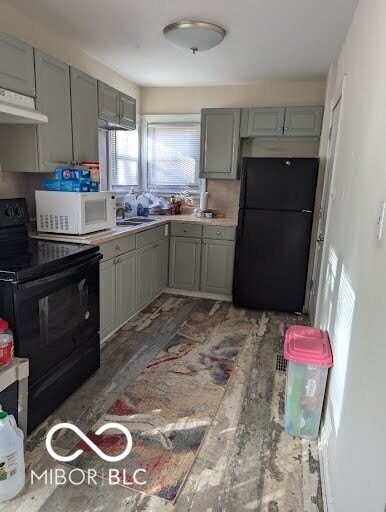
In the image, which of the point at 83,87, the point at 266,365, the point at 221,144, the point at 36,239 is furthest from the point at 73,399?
the point at 221,144

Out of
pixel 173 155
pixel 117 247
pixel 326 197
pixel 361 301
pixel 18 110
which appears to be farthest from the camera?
pixel 173 155

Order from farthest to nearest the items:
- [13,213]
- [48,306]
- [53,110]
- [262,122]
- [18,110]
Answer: [262,122] → [53,110] → [13,213] → [18,110] → [48,306]

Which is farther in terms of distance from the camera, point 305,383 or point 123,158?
point 123,158

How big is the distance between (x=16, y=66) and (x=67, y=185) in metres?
0.77

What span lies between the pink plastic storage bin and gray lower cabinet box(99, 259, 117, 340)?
4.78ft

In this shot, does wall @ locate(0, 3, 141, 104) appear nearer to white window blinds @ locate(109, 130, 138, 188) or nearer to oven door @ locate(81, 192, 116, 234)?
white window blinds @ locate(109, 130, 138, 188)

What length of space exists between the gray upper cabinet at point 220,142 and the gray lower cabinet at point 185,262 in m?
0.84

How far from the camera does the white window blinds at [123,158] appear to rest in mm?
4027

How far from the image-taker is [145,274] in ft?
11.5

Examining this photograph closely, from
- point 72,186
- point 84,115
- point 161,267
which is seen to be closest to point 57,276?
point 72,186

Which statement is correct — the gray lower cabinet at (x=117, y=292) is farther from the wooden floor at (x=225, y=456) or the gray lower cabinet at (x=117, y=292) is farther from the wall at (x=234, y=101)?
the wall at (x=234, y=101)

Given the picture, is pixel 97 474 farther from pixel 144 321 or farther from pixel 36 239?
pixel 144 321

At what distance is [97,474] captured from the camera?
163cm

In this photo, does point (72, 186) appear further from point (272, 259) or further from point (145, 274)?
point (272, 259)
